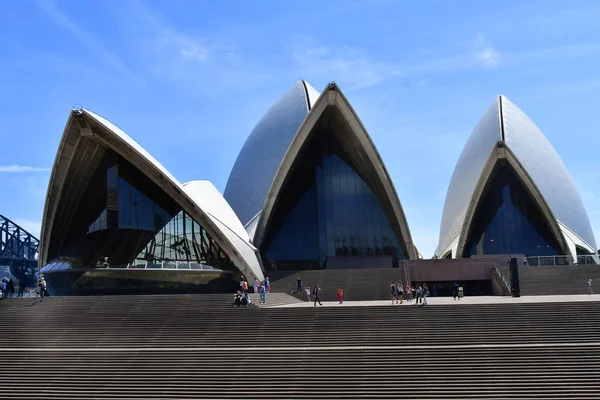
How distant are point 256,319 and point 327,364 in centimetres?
366

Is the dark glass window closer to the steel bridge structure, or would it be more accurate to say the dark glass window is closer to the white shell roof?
the white shell roof

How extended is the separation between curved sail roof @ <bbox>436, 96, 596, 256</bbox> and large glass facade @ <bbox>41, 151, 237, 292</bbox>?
1679 centimetres

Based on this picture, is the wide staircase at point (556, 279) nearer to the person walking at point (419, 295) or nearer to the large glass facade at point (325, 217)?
the person walking at point (419, 295)

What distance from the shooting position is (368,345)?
51.9 feet

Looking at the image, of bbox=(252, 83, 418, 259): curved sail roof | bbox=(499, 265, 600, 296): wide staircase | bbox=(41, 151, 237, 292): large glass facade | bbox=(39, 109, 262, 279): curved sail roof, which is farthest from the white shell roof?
bbox=(499, 265, 600, 296): wide staircase

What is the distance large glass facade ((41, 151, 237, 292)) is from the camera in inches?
1103

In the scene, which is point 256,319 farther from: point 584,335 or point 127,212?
point 127,212

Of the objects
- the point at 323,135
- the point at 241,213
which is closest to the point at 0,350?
the point at 323,135

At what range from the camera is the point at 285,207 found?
34.6m

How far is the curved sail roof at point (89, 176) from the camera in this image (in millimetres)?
27281

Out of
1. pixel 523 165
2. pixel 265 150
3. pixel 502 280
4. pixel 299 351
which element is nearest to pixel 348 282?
pixel 502 280

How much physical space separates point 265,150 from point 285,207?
10155 mm

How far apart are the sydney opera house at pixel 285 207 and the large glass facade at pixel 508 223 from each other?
0.21 ft

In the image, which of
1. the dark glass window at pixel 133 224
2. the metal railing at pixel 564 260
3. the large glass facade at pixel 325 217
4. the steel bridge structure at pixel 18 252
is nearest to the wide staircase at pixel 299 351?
the dark glass window at pixel 133 224
